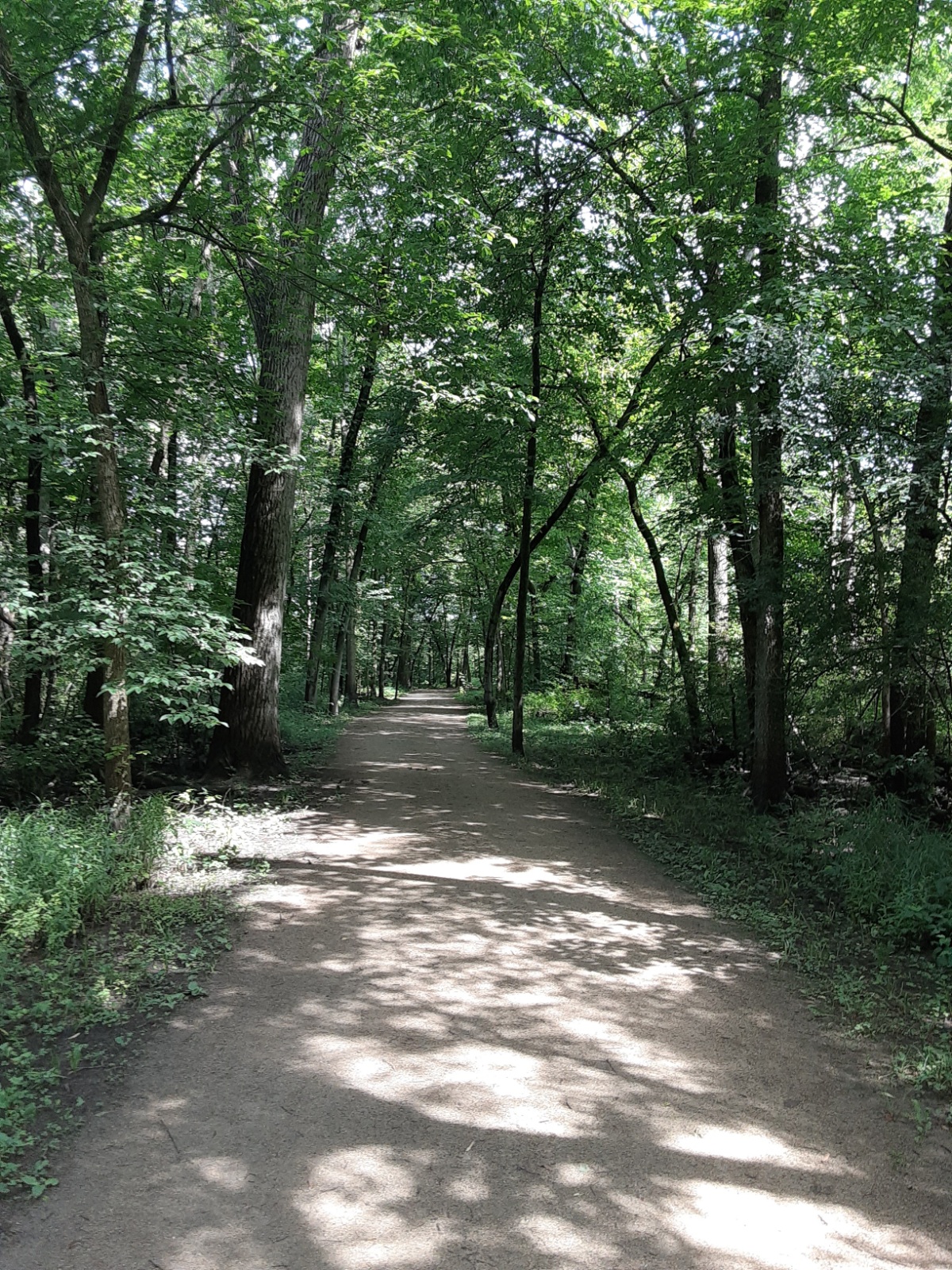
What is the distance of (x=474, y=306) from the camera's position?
10.8 m

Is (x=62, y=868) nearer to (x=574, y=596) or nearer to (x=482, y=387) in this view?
(x=482, y=387)

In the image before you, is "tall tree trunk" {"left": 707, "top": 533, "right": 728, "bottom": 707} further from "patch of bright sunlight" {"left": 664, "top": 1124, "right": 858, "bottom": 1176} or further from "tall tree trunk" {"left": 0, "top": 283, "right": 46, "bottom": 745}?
"tall tree trunk" {"left": 0, "top": 283, "right": 46, "bottom": 745}

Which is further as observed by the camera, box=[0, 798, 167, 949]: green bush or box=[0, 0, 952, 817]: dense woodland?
box=[0, 0, 952, 817]: dense woodland

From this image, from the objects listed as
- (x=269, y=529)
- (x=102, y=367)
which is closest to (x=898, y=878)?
(x=102, y=367)

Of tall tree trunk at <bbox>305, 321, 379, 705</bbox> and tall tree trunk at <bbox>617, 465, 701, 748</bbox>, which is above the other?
tall tree trunk at <bbox>305, 321, 379, 705</bbox>

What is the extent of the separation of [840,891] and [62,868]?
5.87 meters

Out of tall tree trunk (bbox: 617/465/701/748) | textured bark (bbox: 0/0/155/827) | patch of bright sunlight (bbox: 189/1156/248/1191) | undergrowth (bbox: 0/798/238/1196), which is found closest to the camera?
patch of bright sunlight (bbox: 189/1156/248/1191)

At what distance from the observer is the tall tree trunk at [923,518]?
6.05m

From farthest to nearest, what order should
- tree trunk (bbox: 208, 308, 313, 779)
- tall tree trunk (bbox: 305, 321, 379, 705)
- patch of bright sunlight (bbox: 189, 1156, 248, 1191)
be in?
tall tree trunk (bbox: 305, 321, 379, 705), tree trunk (bbox: 208, 308, 313, 779), patch of bright sunlight (bbox: 189, 1156, 248, 1191)

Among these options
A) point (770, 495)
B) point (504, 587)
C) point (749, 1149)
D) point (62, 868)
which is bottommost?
point (749, 1149)

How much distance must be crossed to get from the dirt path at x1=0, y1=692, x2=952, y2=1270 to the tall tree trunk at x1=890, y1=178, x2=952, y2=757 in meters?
3.21

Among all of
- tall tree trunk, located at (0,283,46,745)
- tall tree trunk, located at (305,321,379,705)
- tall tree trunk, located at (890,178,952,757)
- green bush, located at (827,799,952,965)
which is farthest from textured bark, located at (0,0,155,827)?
tall tree trunk, located at (305,321,379,705)

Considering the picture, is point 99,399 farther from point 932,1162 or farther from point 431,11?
point 932,1162

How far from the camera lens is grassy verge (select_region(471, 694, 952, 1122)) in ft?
13.9
